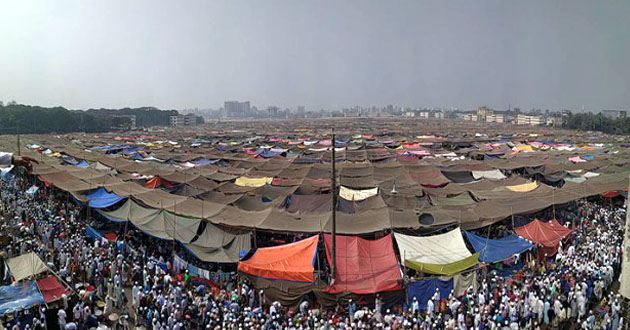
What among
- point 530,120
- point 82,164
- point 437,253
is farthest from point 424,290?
point 530,120

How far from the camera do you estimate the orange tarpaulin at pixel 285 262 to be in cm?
1041

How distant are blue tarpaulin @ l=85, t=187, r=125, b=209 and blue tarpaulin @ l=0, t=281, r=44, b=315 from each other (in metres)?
7.36

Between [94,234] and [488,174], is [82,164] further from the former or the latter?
[488,174]

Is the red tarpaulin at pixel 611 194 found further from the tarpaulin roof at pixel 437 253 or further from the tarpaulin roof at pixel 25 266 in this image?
the tarpaulin roof at pixel 25 266

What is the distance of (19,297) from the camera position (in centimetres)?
905

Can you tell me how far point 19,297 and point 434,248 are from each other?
10.8 meters

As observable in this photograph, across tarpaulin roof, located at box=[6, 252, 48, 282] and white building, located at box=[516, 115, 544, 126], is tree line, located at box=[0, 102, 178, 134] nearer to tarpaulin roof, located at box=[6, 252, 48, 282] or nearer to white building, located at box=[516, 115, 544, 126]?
tarpaulin roof, located at box=[6, 252, 48, 282]

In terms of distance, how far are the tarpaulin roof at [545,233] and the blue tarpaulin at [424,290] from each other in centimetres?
496

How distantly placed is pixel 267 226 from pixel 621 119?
85.2 metres

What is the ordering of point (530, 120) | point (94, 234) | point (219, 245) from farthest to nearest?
point (530, 120), point (94, 234), point (219, 245)

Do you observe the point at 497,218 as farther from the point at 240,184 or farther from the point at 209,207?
the point at 240,184

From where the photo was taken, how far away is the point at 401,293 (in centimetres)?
1007

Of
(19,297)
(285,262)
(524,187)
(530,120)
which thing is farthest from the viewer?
(530,120)

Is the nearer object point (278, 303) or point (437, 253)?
point (278, 303)
